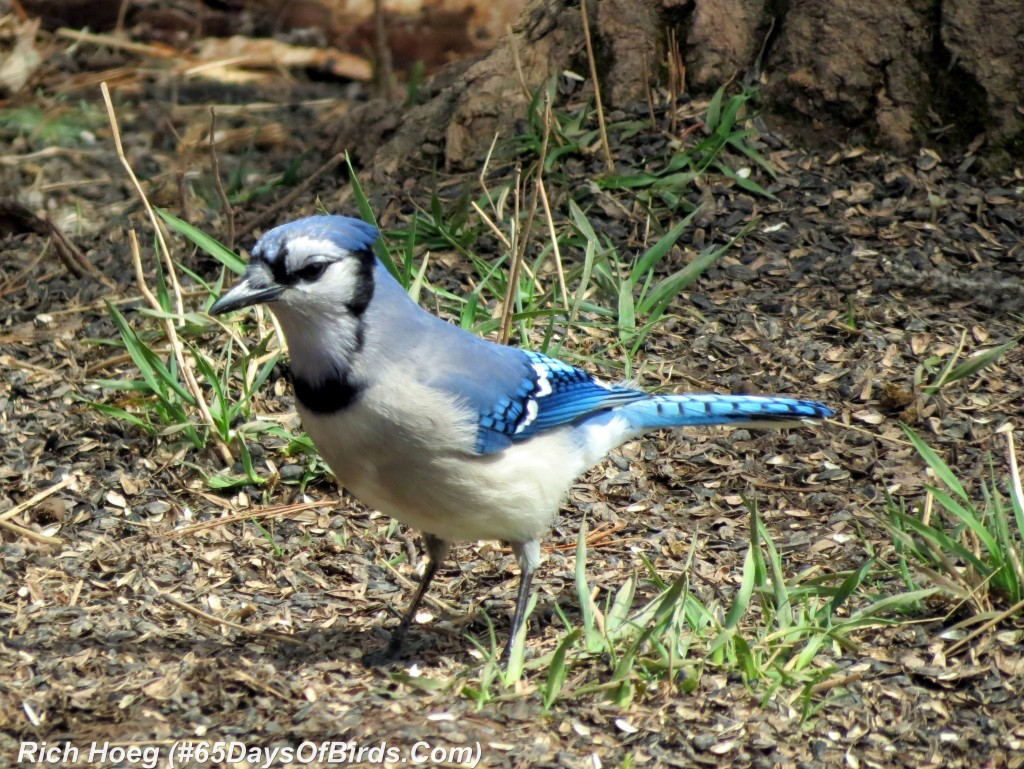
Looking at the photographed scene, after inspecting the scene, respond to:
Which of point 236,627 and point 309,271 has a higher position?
point 309,271

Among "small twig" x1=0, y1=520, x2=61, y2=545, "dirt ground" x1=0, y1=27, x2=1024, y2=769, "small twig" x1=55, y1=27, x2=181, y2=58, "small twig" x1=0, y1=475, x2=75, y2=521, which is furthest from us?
"small twig" x1=55, y1=27, x2=181, y2=58

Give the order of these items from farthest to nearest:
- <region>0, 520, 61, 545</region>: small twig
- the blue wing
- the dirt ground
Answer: <region>0, 520, 61, 545</region>: small twig → the blue wing → the dirt ground

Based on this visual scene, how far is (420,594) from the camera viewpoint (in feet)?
10.6

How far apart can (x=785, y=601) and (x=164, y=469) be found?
1847mm

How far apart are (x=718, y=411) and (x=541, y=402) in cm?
44

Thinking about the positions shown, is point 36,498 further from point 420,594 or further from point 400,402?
point 400,402

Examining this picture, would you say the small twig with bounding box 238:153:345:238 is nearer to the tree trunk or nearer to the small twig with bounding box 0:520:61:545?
the tree trunk

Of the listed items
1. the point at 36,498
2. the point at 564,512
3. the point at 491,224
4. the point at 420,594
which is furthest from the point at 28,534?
the point at 491,224

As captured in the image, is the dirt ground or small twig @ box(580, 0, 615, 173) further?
small twig @ box(580, 0, 615, 173)

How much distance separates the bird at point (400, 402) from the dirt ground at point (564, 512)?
0.34 m

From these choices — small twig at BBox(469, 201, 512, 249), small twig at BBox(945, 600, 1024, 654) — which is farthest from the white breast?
Result: small twig at BBox(469, 201, 512, 249)

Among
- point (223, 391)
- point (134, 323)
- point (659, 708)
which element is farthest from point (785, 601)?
point (134, 323)

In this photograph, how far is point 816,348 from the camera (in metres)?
4.17

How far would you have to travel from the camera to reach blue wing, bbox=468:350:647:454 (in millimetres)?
3025
